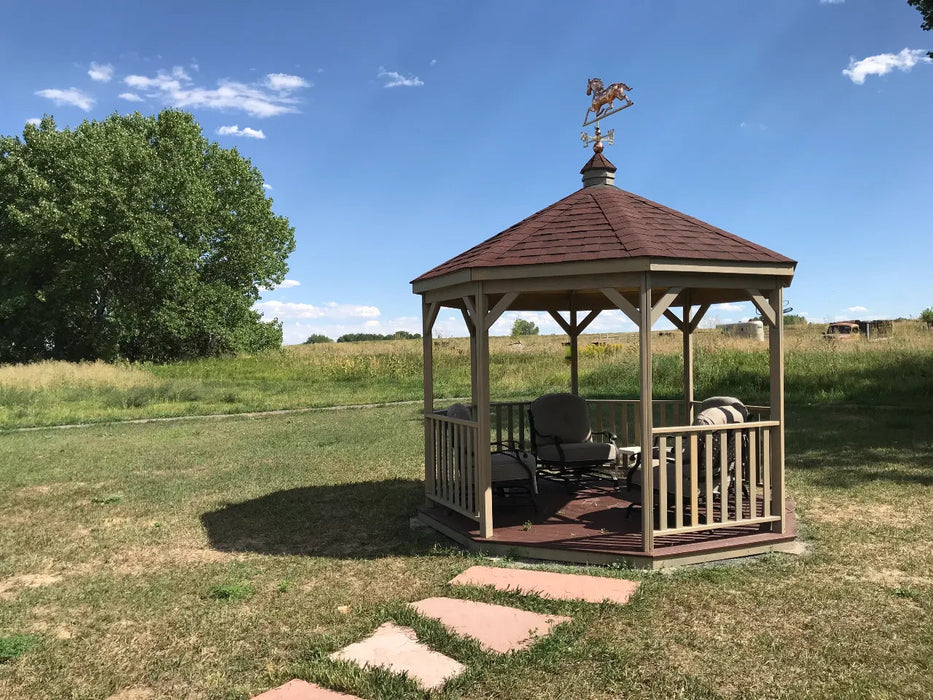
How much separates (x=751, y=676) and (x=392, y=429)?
435 inches

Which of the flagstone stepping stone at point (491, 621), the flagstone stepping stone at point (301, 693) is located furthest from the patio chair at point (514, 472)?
the flagstone stepping stone at point (301, 693)

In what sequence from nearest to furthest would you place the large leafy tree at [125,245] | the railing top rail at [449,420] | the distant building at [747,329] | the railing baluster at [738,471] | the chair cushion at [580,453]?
1. the railing baluster at [738,471]
2. the railing top rail at [449,420]
3. the chair cushion at [580,453]
4. the large leafy tree at [125,245]
5. the distant building at [747,329]

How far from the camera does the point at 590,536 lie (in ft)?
Answer: 19.2

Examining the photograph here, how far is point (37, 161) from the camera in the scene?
31.9 metres

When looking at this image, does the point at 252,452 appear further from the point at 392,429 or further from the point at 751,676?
the point at 751,676

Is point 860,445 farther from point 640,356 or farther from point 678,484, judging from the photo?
point 640,356

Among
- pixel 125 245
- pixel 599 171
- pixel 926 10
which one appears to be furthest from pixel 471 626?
pixel 125 245

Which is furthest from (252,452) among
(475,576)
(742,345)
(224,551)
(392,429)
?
(742,345)

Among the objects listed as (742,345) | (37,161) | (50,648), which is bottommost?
(50,648)

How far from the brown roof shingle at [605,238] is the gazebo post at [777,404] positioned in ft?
1.43

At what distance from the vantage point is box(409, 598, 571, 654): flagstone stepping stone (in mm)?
3945

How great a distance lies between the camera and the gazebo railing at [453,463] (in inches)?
243

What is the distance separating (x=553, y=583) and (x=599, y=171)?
14.2ft

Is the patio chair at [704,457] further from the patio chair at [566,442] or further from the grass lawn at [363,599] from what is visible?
the grass lawn at [363,599]
